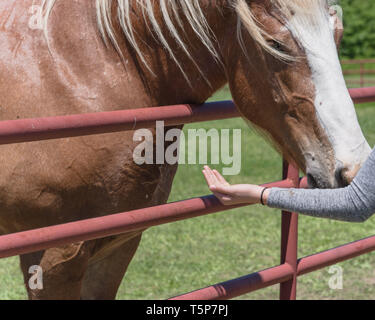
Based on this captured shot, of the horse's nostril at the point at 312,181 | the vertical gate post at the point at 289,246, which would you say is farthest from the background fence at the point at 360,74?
the horse's nostril at the point at 312,181

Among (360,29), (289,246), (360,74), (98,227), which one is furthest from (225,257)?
(360,29)

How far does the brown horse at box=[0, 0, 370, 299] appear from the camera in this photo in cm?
199

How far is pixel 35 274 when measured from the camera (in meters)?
2.20

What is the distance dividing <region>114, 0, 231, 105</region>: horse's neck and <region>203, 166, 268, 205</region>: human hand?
1.12ft

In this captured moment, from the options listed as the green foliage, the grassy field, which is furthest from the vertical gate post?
the green foliage

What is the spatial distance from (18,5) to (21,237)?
3.36 feet

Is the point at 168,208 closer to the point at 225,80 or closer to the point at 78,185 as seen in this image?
the point at 78,185

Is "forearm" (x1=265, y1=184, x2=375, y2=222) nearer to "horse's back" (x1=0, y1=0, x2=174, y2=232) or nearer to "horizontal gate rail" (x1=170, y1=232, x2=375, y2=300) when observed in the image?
"horizontal gate rail" (x1=170, y1=232, x2=375, y2=300)

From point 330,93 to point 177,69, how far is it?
0.60 m

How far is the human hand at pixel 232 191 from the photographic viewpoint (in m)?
1.91

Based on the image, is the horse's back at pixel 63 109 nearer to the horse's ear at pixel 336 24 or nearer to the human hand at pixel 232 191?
the human hand at pixel 232 191

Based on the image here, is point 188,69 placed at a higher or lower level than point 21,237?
higher
